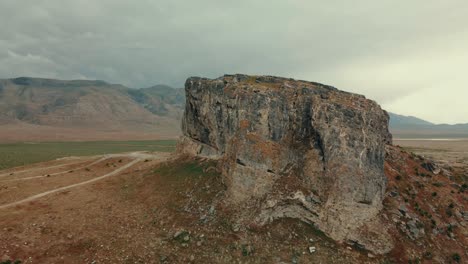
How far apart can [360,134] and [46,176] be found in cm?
5161

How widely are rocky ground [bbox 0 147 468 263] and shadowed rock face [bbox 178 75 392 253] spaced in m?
1.61

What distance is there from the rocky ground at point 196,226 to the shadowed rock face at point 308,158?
161 cm

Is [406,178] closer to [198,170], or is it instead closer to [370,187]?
[370,187]

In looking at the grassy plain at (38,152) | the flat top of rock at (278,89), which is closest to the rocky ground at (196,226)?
the flat top of rock at (278,89)

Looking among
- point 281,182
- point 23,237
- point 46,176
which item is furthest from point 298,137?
point 46,176

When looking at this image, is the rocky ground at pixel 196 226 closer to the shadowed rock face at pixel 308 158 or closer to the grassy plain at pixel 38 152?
the shadowed rock face at pixel 308 158

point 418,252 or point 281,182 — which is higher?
point 281,182

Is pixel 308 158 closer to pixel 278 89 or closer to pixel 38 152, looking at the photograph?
pixel 278 89

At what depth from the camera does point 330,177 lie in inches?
1267

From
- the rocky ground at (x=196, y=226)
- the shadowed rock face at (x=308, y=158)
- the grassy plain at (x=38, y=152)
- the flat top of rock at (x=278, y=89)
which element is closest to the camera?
the rocky ground at (x=196, y=226)

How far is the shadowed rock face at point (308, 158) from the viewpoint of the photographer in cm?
3134

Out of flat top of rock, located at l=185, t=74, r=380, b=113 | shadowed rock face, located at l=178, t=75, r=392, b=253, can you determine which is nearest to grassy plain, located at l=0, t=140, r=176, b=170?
flat top of rock, located at l=185, t=74, r=380, b=113

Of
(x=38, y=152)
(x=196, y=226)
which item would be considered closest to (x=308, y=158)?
(x=196, y=226)

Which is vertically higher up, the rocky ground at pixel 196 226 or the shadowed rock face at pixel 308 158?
the shadowed rock face at pixel 308 158
